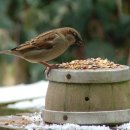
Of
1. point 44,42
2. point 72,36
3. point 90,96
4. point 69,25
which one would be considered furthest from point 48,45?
point 69,25

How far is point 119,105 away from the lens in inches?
171

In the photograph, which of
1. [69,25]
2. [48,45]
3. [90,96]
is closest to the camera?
[90,96]

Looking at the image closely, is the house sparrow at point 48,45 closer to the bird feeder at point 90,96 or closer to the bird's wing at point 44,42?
the bird's wing at point 44,42

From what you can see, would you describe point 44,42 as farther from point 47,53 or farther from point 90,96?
point 90,96

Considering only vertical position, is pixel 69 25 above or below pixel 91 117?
above

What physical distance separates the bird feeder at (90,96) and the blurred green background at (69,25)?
467 centimetres

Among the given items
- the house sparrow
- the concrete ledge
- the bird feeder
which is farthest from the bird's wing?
the concrete ledge

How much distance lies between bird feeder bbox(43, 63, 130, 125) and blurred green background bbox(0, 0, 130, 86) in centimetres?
467

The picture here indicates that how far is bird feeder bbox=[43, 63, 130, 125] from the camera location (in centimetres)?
425

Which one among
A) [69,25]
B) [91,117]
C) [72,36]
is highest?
[69,25]

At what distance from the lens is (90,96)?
4246 millimetres

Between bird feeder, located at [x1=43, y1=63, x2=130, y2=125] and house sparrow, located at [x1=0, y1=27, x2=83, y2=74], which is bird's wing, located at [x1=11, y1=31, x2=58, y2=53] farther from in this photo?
bird feeder, located at [x1=43, y1=63, x2=130, y2=125]

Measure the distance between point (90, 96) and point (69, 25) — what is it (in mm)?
5562

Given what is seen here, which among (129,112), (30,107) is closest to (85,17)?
(30,107)
